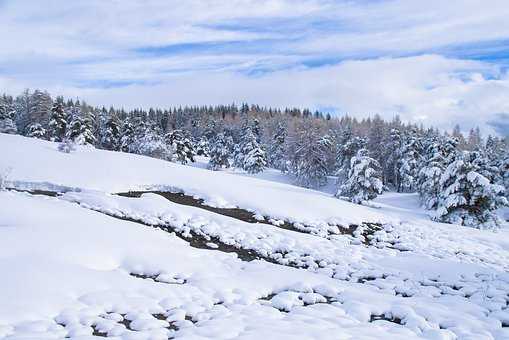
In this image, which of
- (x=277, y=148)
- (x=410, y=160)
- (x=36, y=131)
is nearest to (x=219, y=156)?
(x=277, y=148)

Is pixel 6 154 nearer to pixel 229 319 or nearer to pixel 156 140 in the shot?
pixel 229 319

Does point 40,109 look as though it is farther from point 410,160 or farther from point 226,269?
point 226,269

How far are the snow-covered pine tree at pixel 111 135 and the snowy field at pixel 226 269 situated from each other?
4838 centimetres

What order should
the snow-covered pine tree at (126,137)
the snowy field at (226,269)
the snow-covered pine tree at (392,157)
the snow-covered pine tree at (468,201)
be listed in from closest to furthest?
1. the snowy field at (226,269)
2. the snow-covered pine tree at (468,201)
3. the snow-covered pine tree at (392,157)
4. the snow-covered pine tree at (126,137)

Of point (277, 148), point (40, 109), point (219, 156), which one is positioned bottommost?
point (219, 156)

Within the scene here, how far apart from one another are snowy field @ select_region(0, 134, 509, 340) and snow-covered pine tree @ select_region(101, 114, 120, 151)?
4838 centimetres

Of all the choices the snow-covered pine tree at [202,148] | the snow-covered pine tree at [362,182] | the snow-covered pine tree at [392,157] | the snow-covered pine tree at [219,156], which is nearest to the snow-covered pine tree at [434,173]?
the snow-covered pine tree at [362,182]

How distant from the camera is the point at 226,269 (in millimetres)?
11719

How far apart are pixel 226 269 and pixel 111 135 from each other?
6079 centimetres

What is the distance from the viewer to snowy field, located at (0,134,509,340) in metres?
7.82

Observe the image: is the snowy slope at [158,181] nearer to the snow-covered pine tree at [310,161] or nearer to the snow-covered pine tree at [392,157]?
the snow-covered pine tree at [310,161]

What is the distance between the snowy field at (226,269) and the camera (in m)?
7.82

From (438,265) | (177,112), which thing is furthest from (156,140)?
(177,112)

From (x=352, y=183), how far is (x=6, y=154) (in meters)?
23.5
